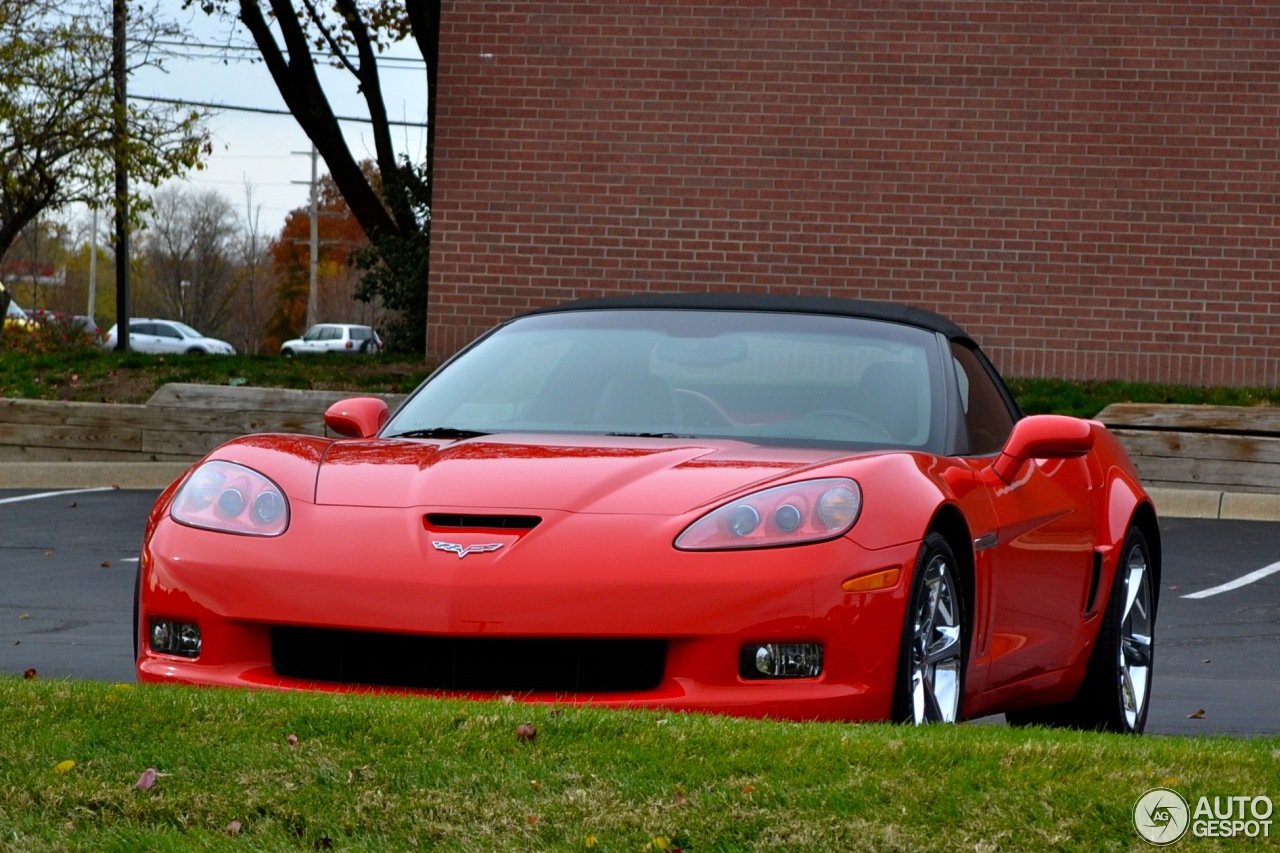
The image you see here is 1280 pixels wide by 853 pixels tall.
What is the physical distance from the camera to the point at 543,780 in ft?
12.5

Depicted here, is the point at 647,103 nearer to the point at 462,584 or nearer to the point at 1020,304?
the point at 1020,304

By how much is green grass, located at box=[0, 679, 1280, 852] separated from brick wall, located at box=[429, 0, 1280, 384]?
1389 cm

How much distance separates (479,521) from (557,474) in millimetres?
299

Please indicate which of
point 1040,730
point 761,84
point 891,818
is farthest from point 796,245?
point 891,818

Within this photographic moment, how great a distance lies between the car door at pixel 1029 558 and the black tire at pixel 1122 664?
0.70 ft

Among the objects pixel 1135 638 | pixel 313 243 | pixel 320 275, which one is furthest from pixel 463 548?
pixel 320 275

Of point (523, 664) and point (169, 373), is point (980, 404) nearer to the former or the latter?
point (523, 664)

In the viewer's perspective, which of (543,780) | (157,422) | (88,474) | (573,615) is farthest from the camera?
(157,422)

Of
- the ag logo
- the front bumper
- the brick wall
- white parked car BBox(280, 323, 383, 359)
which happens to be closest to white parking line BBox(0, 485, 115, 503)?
the brick wall

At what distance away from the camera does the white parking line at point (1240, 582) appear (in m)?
10.8

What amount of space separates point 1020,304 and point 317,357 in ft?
23.6

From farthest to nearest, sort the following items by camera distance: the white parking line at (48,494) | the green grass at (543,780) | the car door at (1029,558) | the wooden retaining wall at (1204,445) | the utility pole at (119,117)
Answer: the utility pole at (119,117)
the white parking line at (48,494)
the wooden retaining wall at (1204,445)
the car door at (1029,558)
the green grass at (543,780)

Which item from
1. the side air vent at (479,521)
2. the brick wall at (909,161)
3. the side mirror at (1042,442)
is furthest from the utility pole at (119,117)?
the side air vent at (479,521)

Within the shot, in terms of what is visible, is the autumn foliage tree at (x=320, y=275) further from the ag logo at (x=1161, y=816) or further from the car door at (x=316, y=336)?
the ag logo at (x=1161, y=816)
